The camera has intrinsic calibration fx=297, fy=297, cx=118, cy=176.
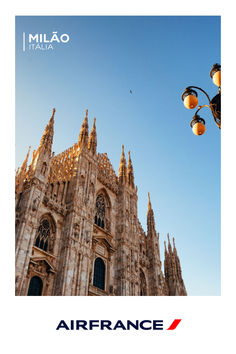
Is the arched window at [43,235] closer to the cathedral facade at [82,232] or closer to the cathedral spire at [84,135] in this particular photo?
the cathedral facade at [82,232]

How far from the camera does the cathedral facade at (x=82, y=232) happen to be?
59.6 ft

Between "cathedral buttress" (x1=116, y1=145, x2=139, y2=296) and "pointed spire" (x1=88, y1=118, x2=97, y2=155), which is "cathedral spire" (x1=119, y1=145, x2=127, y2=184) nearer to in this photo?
"cathedral buttress" (x1=116, y1=145, x2=139, y2=296)

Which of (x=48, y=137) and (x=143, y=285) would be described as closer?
(x=48, y=137)

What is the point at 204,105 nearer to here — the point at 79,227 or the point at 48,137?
the point at 79,227

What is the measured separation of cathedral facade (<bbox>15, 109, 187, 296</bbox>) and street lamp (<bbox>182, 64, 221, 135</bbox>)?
11.8 meters

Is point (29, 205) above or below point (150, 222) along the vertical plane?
below

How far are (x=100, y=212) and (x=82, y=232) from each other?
18.9 feet

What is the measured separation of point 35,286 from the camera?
17.9 metres

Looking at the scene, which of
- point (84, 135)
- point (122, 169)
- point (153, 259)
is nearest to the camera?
point (84, 135)

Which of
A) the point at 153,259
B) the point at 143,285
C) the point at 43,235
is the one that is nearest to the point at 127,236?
the point at 153,259

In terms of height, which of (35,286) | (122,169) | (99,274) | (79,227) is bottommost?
(35,286)

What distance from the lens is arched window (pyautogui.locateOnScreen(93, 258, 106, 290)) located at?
2302 centimetres

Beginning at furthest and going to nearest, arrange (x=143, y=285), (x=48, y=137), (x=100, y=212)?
(x=143, y=285), (x=100, y=212), (x=48, y=137)
